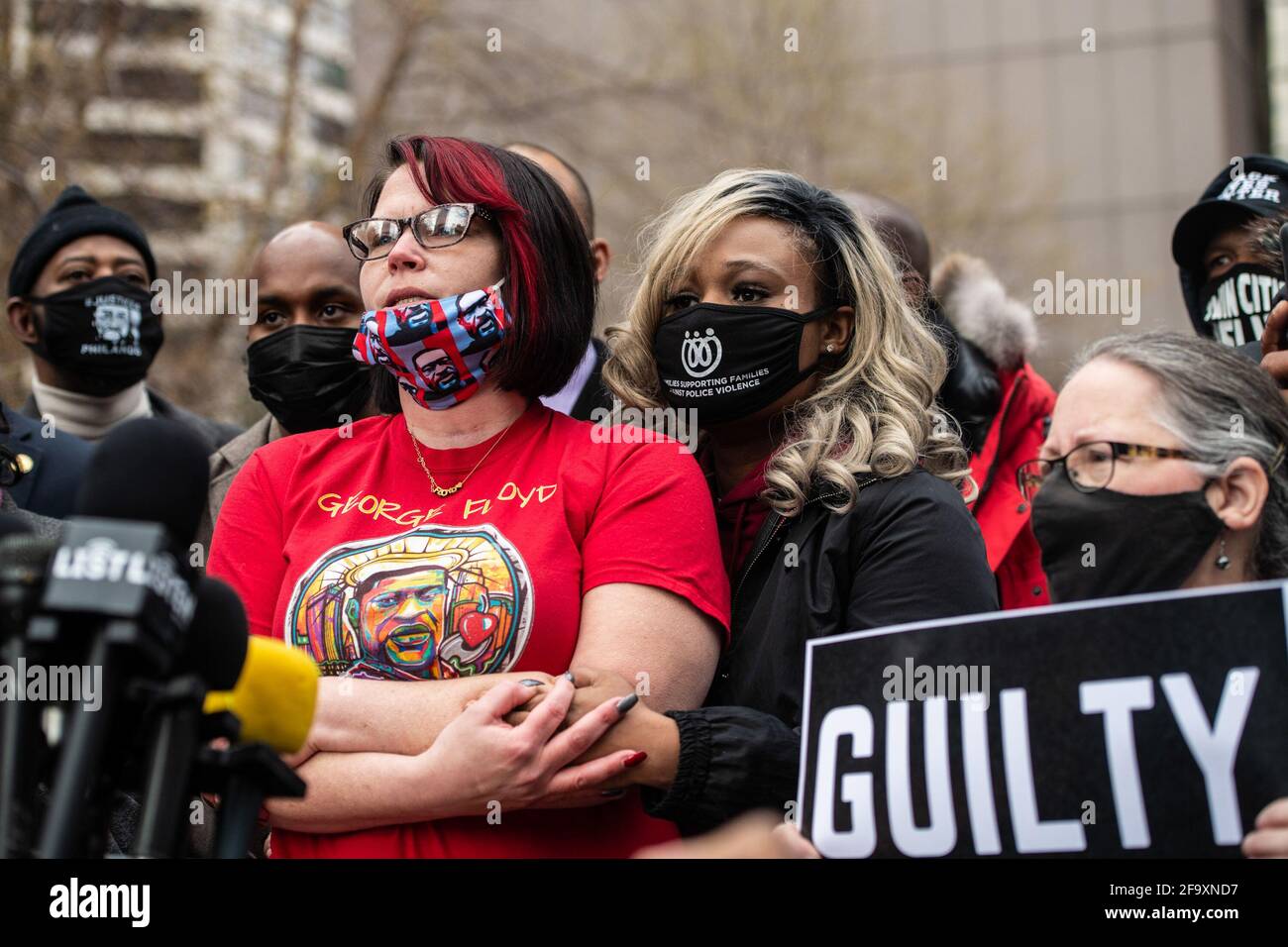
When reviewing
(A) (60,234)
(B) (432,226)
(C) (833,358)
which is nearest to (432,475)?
(B) (432,226)

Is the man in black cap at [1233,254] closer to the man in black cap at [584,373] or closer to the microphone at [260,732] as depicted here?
the man in black cap at [584,373]

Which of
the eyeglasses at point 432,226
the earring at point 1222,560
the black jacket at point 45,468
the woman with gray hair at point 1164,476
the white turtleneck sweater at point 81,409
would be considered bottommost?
the earring at point 1222,560

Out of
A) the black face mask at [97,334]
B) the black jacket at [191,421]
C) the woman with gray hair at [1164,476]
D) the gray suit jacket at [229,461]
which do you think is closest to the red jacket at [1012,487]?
the woman with gray hair at [1164,476]

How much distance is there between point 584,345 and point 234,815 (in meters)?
1.95

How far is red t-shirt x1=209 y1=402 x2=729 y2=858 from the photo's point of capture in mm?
3104

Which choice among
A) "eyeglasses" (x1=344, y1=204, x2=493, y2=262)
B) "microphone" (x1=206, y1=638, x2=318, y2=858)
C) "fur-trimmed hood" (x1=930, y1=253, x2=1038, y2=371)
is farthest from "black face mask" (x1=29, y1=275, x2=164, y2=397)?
"microphone" (x1=206, y1=638, x2=318, y2=858)

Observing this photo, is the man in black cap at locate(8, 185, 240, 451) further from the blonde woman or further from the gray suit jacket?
the blonde woman

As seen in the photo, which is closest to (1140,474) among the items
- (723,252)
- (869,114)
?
(723,252)

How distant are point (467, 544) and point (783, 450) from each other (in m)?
0.80

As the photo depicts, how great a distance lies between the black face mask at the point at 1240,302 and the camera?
14.9 ft

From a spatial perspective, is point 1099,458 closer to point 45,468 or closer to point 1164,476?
point 1164,476

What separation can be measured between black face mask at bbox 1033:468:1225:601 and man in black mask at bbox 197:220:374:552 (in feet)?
8.00

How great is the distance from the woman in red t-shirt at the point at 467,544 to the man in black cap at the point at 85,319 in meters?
2.33

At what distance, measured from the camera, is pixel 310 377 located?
492 cm
